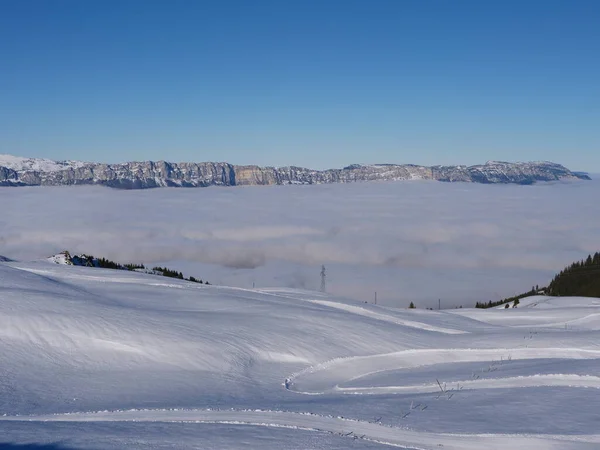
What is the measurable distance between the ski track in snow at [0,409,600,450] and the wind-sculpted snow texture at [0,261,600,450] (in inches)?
1.4

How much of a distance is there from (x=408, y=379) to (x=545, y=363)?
14.4ft

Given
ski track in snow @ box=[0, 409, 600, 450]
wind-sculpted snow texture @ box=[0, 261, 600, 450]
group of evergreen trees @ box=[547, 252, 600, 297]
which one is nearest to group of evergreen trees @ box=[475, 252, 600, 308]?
group of evergreen trees @ box=[547, 252, 600, 297]

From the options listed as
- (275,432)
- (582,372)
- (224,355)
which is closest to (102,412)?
(275,432)

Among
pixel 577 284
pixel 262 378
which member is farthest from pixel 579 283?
pixel 262 378

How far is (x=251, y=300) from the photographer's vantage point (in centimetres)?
2550

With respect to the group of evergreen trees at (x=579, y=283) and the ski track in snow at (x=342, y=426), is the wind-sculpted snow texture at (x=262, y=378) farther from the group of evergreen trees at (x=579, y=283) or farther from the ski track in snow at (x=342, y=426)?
the group of evergreen trees at (x=579, y=283)

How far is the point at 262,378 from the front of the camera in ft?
49.4

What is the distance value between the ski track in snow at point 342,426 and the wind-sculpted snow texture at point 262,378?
4cm

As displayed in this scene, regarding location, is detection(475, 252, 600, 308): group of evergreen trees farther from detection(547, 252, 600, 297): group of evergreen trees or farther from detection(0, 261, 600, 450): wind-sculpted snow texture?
detection(0, 261, 600, 450): wind-sculpted snow texture

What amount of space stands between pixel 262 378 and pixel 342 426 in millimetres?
5863

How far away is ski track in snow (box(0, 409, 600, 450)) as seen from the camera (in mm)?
8602

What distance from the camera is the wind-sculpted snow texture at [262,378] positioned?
8852mm

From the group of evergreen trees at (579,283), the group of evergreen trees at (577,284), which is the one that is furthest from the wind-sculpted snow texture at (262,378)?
the group of evergreen trees at (579,283)

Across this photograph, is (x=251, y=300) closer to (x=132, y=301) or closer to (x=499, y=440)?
(x=132, y=301)
